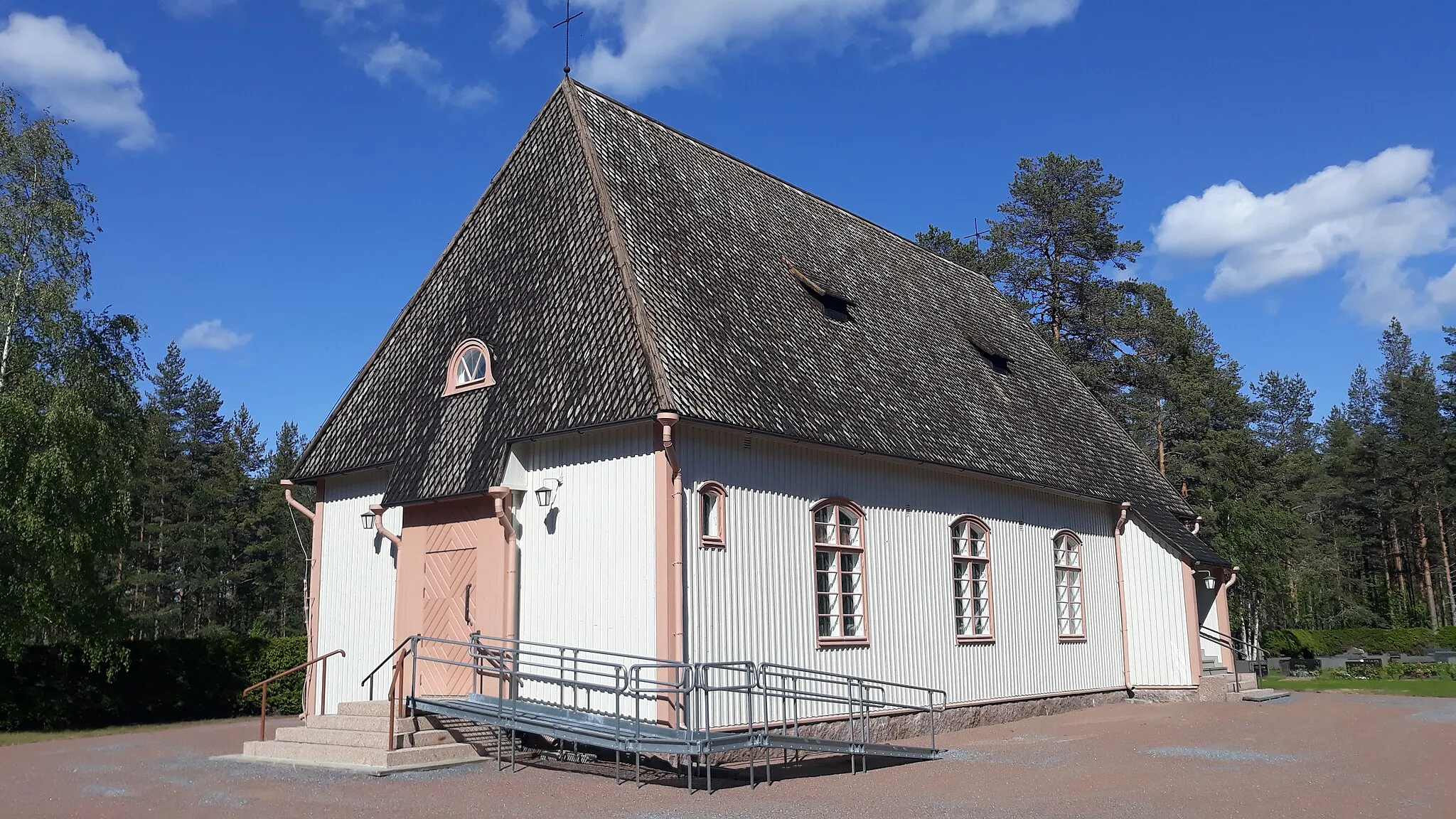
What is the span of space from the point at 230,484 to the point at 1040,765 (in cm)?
4398

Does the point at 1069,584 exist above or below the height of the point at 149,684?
above

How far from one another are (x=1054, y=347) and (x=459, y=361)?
2655 centimetres

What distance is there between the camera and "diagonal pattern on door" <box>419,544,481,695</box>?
46.5 feet

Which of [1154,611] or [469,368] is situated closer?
[469,368]

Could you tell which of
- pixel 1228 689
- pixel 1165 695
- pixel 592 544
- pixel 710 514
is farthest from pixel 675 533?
pixel 1228 689

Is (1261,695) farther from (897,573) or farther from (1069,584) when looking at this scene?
(897,573)

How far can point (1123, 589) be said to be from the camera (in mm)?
22516

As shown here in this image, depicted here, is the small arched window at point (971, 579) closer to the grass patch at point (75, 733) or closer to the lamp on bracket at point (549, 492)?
the lamp on bracket at point (549, 492)

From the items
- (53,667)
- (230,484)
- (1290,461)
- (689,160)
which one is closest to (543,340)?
(689,160)

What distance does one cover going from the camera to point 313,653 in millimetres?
17203

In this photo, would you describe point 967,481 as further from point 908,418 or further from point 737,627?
point 737,627

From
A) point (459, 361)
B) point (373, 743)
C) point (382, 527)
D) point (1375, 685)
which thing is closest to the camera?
point (373, 743)

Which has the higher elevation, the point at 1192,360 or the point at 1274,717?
the point at 1192,360

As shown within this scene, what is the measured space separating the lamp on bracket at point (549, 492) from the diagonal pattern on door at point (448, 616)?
4.26 ft
